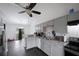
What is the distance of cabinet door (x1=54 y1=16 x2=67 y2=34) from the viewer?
1.93 meters

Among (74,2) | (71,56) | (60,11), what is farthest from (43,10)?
(71,56)

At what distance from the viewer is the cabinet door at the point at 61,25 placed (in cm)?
193

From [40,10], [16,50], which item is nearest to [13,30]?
[16,50]

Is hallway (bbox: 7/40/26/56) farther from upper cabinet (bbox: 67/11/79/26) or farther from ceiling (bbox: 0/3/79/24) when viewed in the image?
upper cabinet (bbox: 67/11/79/26)

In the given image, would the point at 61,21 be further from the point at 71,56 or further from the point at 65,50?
the point at 71,56

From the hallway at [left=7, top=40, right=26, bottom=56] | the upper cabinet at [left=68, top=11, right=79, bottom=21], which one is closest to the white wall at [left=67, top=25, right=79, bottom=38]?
the upper cabinet at [left=68, top=11, right=79, bottom=21]

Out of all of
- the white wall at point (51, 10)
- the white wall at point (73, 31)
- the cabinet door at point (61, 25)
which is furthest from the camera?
the cabinet door at point (61, 25)

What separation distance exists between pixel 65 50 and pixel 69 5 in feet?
3.47

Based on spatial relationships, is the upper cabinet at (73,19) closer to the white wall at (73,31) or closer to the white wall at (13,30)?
the white wall at (73,31)

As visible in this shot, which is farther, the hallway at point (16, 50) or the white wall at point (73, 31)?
the hallway at point (16, 50)

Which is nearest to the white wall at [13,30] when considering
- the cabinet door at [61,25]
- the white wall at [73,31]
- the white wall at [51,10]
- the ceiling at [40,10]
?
the ceiling at [40,10]

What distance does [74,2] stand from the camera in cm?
164

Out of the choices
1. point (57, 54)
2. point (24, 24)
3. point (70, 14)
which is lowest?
point (57, 54)

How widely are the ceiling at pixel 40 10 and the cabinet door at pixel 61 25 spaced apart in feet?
0.40
